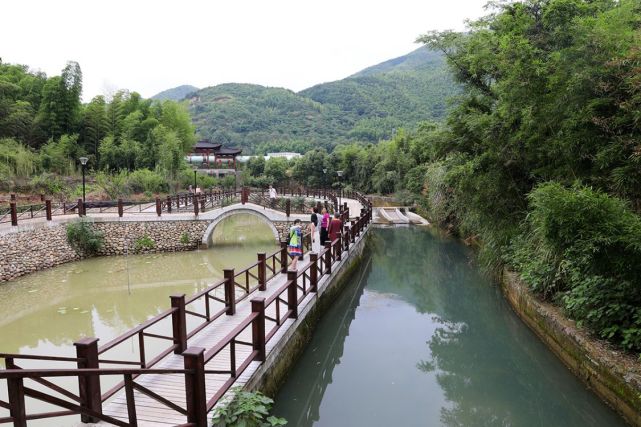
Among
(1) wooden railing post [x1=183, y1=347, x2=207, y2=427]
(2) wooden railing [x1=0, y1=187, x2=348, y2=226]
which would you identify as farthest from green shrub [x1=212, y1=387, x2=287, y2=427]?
(2) wooden railing [x1=0, y1=187, x2=348, y2=226]

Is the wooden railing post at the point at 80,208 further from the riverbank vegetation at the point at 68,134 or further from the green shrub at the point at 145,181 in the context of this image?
the green shrub at the point at 145,181

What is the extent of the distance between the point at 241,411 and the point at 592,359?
500cm

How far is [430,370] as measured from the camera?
7.82 m

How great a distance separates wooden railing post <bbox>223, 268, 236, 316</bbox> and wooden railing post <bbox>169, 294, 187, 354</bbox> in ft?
4.73

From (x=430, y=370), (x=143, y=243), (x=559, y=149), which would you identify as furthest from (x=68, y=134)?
(x=559, y=149)

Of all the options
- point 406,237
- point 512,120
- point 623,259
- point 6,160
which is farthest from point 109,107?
point 623,259

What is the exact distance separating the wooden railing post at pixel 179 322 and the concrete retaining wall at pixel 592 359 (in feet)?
18.6

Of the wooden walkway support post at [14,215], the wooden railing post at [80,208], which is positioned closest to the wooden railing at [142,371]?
the wooden walkway support post at [14,215]

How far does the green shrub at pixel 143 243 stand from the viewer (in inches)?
727

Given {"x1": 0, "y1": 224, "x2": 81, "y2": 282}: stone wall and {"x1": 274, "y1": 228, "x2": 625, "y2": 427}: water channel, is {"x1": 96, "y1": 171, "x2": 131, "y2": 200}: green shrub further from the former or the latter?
{"x1": 274, "y1": 228, "x2": 625, "y2": 427}: water channel

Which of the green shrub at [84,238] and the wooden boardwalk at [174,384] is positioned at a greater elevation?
the green shrub at [84,238]

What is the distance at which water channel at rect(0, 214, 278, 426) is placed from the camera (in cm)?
950

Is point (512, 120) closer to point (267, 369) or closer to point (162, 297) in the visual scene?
point (267, 369)

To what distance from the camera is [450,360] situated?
27.2 feet
